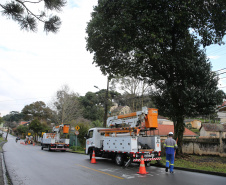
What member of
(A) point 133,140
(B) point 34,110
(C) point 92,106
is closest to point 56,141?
(A) point 133,140

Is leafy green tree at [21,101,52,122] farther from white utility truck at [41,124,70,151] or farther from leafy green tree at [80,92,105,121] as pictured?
white utility truck at [41,124,70,151]

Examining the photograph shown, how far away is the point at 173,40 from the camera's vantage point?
14602mm

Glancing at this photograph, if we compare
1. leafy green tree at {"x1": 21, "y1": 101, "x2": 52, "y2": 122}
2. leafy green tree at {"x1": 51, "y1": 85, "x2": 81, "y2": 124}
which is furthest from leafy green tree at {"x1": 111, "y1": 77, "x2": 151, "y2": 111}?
leafy green tree at {"x1": 21, "y1": 101, "x2": 52, "y2": 122}

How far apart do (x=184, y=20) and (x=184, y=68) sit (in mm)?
3175

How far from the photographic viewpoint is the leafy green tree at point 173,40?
41.1 feet

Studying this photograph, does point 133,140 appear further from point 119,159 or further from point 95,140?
point 95,140

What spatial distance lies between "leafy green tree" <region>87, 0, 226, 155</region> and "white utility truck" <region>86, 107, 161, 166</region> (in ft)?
12.6

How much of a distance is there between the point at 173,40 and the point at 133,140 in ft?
27.3

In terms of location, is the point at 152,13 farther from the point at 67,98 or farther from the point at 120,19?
the point at 67,98

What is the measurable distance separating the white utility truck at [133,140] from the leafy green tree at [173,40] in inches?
152

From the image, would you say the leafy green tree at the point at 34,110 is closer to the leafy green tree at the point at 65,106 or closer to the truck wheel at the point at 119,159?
the leafy green tree at the point at 65,106

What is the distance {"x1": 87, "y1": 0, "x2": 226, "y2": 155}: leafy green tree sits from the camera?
12.5 m

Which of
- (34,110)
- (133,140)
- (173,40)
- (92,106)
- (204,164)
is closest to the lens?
(133,140)

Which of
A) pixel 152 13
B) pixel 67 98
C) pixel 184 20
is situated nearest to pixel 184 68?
pixel 184 20
